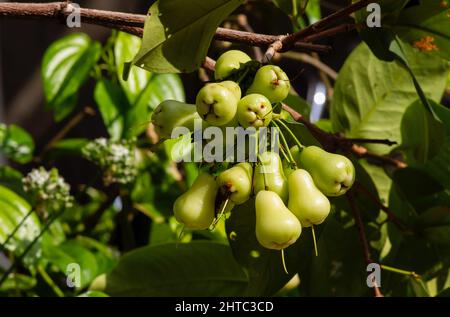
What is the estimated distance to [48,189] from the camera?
97 cm

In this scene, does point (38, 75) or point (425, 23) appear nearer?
point (425, 23)

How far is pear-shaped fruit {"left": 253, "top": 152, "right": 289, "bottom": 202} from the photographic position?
0.61 m

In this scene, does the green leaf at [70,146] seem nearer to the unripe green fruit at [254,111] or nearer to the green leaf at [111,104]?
the green leaf at [111,104]


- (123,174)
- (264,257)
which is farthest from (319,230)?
(123,174)

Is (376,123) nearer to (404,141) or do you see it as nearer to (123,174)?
(404,141)

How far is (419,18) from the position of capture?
0.79m

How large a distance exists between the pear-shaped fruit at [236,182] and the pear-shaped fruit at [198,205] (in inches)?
0.8

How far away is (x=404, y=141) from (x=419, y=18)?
19cm

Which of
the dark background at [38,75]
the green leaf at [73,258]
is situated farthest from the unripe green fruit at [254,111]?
the dark background at [38,75]

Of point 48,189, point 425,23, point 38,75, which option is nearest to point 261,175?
point 425,23

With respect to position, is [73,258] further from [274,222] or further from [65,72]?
[274,222]

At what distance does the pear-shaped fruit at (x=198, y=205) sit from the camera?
0.61 m

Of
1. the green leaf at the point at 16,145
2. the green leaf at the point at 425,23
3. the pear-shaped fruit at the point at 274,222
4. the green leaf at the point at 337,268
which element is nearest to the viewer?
the pear-shaped fruit at the point at 274,222

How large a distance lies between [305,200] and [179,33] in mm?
199
